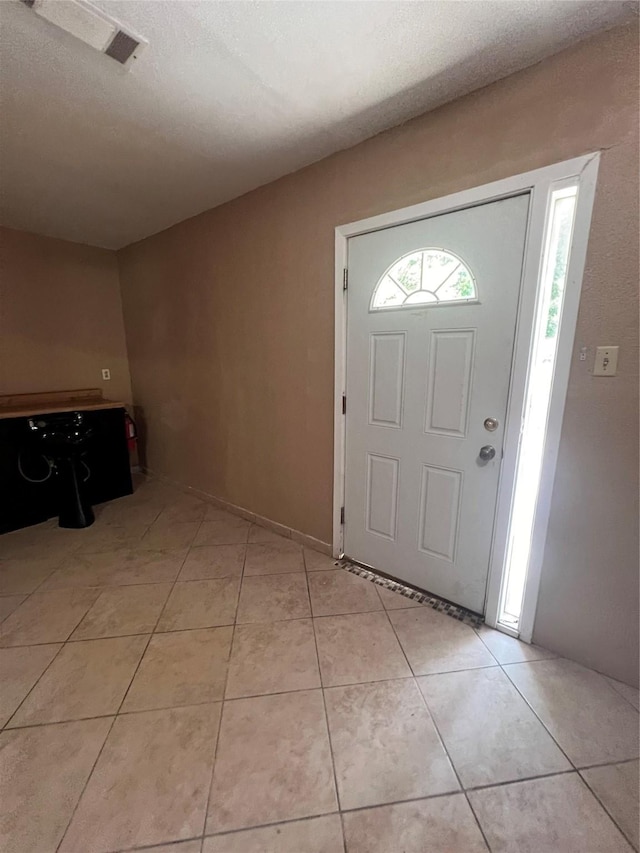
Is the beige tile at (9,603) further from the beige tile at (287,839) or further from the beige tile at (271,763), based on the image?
the beige tile at (287,839)

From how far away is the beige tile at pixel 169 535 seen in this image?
2398mm

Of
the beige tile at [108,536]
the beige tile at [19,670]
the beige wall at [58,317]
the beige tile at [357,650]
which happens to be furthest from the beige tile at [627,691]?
the beige wall at [58,317]

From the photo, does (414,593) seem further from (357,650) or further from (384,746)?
(384,746)

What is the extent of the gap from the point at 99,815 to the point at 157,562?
1314mm

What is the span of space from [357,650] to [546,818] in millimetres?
752

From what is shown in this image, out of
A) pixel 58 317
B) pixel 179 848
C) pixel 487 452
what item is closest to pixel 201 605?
pixel 179 848

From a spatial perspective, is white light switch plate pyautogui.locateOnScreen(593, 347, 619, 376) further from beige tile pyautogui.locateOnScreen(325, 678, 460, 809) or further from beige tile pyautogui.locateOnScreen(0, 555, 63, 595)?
beige tile pyautogui.locateOnScreen(0, 555, 63, 595)

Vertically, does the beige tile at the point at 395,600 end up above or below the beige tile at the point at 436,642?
above

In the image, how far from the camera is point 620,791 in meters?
1.03

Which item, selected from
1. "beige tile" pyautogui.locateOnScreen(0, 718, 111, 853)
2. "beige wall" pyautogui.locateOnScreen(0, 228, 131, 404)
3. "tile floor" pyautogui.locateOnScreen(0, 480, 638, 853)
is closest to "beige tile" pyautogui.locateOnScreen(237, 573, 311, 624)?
"tile floor" pyautogui.locateOnScreen(0, 480, 638, 853)

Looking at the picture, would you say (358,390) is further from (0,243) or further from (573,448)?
(0,243)

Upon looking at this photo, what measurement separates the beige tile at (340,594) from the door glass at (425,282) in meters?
1.58

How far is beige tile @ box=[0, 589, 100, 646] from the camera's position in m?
1.59

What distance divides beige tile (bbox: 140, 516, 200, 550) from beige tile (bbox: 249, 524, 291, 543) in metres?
0.44
